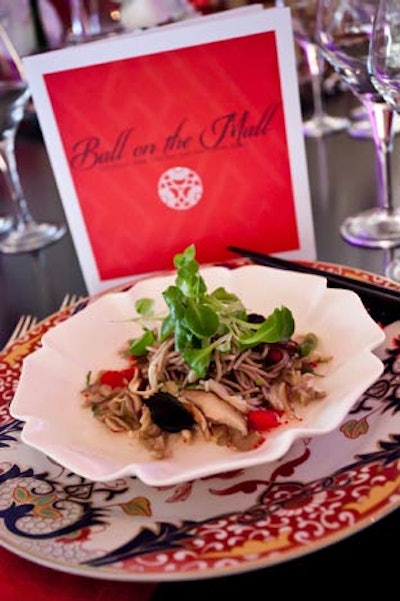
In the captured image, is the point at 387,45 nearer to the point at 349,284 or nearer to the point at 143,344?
the point at 349,284

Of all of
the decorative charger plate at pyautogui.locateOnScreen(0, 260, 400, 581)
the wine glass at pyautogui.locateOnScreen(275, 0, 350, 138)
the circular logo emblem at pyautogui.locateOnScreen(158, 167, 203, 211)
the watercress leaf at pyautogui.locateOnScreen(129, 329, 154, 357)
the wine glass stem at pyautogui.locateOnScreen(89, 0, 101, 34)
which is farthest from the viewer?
the wine glass stem at pyautogui.locateOnScreen(89, 0, 101, 34)

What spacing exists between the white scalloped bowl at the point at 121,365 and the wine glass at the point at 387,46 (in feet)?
0.66

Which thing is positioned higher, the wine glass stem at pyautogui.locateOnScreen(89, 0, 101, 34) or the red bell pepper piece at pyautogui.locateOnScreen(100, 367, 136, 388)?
the wine glass stem at pyautogui.locateOnScreen(89, 0, 101, 34)

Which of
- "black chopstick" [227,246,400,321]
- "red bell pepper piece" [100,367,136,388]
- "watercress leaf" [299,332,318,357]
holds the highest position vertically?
"black chopstick" [227,246,400,321]

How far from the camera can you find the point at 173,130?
79cm

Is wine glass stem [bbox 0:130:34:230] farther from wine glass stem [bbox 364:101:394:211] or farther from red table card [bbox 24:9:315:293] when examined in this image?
wine glass stem [bbox 364:101:394:211]

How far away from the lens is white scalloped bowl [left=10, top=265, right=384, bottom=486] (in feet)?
1.68

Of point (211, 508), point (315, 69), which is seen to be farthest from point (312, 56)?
point (211, 508)

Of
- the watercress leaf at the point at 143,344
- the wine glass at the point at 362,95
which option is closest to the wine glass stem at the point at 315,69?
the wine glass at the point at 362,95


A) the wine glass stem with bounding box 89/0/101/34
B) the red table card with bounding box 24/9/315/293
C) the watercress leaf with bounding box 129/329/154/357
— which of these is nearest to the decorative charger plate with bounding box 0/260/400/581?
the watercress leaf with bounding box 129/329/154/357

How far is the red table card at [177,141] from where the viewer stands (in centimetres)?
76

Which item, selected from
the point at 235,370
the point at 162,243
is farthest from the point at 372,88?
the point at 235,370

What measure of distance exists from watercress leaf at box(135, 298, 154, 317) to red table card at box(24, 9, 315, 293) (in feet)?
0.41

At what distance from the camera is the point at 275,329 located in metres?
0.60
